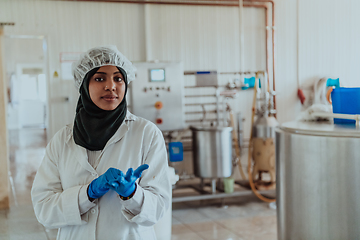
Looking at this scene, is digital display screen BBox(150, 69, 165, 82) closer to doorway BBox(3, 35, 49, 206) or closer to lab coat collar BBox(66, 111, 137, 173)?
lab coat collar BBox(66, 111, 137, 173)

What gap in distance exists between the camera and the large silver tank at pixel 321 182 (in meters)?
1.78

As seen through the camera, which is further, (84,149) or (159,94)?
(159,94)

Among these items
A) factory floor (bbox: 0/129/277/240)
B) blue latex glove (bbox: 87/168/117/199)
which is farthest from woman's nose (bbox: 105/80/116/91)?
factory floor (bbox: 0/129/277/240)

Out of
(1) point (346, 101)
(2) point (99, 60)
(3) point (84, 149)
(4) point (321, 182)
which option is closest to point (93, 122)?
(3) point (84, 149)

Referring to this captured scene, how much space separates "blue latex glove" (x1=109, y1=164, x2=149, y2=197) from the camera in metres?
1.10

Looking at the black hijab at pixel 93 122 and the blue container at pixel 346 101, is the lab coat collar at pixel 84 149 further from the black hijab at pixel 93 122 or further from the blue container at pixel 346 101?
the blue container at pixel 346 101

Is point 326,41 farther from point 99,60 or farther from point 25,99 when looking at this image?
point 25,99

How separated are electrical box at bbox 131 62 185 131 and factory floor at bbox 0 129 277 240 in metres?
0.98

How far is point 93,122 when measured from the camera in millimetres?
1295

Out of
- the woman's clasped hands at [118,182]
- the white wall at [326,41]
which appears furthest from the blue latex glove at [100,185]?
the white wall at [326,41]

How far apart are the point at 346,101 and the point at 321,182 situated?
515 mm

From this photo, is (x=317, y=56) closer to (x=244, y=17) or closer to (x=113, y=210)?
(x=244, y=17)

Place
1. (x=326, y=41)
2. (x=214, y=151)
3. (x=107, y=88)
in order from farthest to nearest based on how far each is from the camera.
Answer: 1. (x=326, y=41)
2. (x=214, y=151)
3. (x=107, y=88)

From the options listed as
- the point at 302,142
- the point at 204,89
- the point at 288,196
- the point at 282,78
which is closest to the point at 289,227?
the point at 288,196
